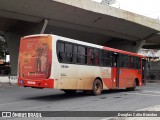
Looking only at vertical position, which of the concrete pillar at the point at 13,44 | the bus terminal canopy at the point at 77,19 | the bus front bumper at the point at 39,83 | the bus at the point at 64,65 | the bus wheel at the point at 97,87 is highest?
the bus terminal canopy at the point at 77,19

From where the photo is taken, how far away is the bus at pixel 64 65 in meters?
14.4

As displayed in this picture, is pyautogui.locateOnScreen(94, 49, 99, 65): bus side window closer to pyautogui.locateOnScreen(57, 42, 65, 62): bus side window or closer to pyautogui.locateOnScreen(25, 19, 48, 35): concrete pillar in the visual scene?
pyautogui.locateOnScreen(57, 42, 65, 62): bus side window

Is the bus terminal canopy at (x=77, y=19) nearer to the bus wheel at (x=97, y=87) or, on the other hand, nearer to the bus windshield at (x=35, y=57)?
the bus wheel at (x=97, y=87)


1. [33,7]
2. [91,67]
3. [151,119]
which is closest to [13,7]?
[33,7]

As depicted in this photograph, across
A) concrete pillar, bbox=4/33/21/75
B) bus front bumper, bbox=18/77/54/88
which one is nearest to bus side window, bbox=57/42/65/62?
bus front bumper, bbox=18/77/54/88

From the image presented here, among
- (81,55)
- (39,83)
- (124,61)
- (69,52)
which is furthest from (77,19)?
(39,83)

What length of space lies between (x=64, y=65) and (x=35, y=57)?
1.40 m

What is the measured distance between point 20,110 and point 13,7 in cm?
1793

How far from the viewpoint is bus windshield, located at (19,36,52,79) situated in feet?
47.3

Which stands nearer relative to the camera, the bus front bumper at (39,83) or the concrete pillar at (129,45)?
the bus front bumper at (39,83)

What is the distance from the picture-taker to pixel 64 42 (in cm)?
1518

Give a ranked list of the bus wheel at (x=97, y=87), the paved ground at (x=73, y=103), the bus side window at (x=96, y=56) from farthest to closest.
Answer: the bus side window at (x=96, y=56) → the bus wheel at (x=97, y=87) → the paved ground at (x=73, y=103)

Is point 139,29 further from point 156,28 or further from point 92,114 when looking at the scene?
point 92,114

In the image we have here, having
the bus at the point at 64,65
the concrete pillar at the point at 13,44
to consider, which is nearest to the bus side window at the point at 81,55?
the bus at the point at 64,65
